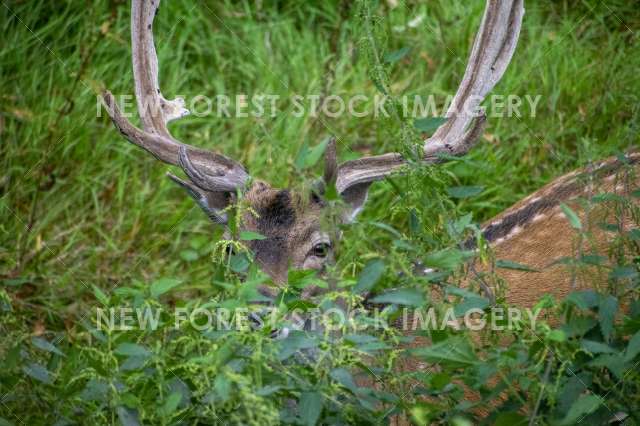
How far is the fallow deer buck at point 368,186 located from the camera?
4.67 meters

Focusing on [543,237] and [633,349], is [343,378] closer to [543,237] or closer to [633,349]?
[633,349]

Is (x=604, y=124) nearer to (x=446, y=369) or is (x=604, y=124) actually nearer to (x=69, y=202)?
(x=69, y=202)

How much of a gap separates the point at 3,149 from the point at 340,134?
2141mm

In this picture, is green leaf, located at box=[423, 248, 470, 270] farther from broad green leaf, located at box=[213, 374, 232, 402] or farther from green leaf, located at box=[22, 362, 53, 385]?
green leaf, located at box=[22, 362, 53, 385]

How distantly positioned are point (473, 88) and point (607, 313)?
184cm

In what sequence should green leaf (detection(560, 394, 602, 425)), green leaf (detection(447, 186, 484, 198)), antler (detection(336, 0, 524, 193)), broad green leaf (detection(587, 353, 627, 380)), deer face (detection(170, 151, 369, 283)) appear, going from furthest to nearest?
antler (detection(336, 0, 524, 193)) < deer face (detection(170, 151, 369, 283)) < green leaf (detection(447, 186, 484, 198)) < broad green leaf (detection(587, 353, 627, 380)) < green leaf (detection(560, 394, 602, 425))

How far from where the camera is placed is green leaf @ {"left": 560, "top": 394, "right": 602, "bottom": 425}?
2979 millimetres

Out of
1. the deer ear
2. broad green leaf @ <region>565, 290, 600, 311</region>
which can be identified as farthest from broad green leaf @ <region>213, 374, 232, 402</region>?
the deer ear

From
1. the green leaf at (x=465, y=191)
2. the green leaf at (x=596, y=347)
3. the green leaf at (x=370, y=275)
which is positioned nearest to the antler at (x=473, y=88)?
the green leaf at (x=465, y=191)

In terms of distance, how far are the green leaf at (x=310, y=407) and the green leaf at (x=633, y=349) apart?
2.96 ft

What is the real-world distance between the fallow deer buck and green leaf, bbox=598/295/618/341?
1.41 meters

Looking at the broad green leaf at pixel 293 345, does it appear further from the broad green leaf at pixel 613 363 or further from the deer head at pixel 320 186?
the deer head at pixel 320 186

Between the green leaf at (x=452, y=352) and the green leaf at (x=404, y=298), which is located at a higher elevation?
the green leaf at (x=404, y=298)

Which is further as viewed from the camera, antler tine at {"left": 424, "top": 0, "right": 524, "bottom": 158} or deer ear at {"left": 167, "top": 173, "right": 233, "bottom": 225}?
deer ear at {"left": 167, "top": 173, "right": 233, "bottom": 225}
